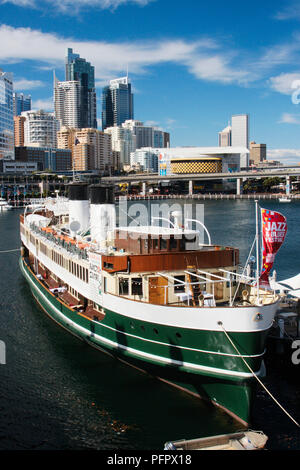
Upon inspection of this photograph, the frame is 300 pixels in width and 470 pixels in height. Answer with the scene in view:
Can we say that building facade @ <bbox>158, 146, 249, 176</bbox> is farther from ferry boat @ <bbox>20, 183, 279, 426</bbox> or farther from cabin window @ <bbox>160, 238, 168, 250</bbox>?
cabin window @ <bbox>160, 238, 168, 250</bbox>

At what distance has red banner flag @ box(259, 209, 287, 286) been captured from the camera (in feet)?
47.9

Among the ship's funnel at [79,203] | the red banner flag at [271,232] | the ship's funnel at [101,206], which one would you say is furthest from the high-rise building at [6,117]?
the red banner flag at [271,232]

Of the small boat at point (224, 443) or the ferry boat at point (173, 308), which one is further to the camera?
the ferry boat at point (173, 308)

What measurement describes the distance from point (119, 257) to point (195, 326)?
3798mm

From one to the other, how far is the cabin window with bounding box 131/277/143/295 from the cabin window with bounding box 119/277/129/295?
0.83 feet

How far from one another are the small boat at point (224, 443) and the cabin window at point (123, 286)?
19.9ft

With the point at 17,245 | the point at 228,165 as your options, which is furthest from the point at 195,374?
the point at 228,165

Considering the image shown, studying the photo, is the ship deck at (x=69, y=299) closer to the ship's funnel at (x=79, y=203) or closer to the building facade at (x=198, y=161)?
the ship's funnel at (x=79, y=203)

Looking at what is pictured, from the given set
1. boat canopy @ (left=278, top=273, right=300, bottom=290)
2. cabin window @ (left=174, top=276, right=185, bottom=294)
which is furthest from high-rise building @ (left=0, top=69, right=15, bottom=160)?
A: cabin window @ (left=174, top=276, right=185, bottom=294)

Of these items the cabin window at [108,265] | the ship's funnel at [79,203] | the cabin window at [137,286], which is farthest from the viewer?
the ship's funnel at [79,203]

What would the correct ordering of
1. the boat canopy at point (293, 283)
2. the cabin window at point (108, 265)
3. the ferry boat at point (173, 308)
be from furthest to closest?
the boat canopy at point (293, 283) → the cabin window at point (108, 265) → the ferry boat at point (173, 308)

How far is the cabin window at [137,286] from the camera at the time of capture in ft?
53.7

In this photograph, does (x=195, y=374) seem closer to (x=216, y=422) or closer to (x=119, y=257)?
(x=216, y=422)
